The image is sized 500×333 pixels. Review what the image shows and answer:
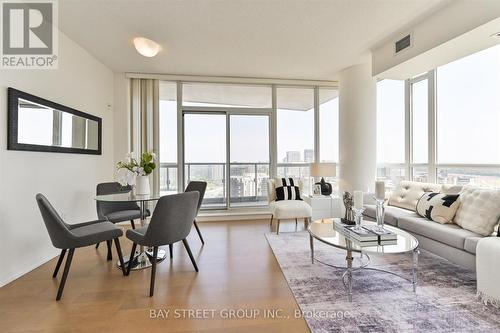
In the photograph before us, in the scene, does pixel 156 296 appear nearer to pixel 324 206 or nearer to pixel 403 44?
pixel 324 206

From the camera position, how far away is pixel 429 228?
8.14ft

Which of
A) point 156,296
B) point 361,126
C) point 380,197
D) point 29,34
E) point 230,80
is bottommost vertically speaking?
point 156,296

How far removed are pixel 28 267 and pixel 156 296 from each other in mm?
1610

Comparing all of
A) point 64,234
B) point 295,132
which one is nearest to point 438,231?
point 295,132

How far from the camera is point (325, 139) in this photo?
15.9 ft

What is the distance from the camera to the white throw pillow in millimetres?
2172

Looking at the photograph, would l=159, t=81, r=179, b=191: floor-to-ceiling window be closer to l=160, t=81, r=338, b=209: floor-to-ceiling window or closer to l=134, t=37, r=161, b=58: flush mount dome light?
l=160, t=81, r=338, b=209: floor-to-ceiling window

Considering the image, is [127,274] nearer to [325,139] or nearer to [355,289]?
[355,289]

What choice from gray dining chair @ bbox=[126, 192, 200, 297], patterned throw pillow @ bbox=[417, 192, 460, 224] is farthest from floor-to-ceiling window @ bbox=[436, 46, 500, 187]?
gray dining chair @ bbox=[126, 192, 200, 297]

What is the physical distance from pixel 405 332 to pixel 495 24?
2.82m

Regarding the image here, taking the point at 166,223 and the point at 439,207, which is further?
the point at 439,207

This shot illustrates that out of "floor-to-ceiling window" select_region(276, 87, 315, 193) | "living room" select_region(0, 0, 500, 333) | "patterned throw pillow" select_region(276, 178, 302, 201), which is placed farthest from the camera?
"floor-to-ceiling window" select_region(276, 87, 315, 193)

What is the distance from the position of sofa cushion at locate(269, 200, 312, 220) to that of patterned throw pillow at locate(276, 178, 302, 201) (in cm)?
27

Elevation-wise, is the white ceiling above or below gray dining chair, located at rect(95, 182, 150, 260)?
above
